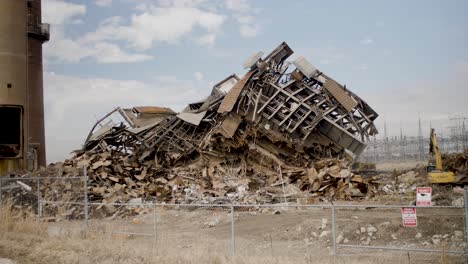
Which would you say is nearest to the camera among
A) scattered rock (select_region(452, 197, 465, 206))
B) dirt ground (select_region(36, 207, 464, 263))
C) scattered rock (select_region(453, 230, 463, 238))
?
dirt ground (select_region(36, 207, 464, 263))

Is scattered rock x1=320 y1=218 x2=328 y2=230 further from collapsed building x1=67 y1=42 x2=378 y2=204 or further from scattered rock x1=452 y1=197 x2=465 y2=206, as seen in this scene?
collapsed building x1=67 y1=42 x2=378 y2=204

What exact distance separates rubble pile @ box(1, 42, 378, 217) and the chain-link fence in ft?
10.4

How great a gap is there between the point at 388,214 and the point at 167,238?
24.8ft

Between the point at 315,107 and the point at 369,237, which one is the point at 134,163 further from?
the point at 369,237

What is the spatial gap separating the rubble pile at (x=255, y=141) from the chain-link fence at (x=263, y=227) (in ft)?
10.4

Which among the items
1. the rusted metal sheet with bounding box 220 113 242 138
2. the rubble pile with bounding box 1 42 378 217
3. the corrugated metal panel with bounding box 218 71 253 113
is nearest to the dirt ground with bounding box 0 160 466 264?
the rubble pile with bounding box 1 42 378 217

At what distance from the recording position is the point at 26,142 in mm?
27984

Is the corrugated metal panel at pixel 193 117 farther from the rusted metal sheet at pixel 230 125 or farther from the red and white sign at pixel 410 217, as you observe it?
the red and white sign at pixel 410 217

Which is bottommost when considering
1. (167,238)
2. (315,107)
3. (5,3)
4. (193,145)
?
(167,238)

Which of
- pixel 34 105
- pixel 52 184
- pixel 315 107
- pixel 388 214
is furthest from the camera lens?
pixel 34 105

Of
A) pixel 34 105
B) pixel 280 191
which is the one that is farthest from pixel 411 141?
pixel 34 105

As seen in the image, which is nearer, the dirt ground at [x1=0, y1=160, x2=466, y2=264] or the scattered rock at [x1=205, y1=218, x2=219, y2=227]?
the dirt ground at [x1=0, y1=160, x2=466, y2=264]

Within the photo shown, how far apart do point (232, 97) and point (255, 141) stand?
265cm

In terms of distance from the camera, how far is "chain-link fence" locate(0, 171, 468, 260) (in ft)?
41.2
